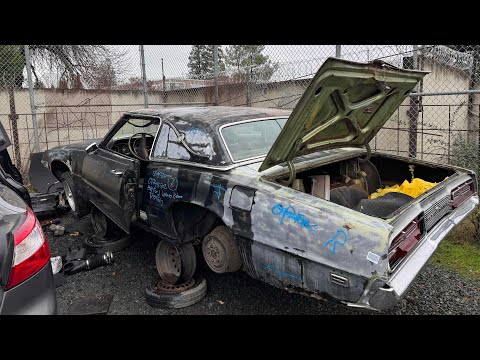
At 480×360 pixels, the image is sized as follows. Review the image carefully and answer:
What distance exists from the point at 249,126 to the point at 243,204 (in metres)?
1.12

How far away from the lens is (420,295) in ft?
11.1

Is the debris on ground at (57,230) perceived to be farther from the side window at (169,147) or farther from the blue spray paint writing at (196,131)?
the blue spray paint writing at (196,131)

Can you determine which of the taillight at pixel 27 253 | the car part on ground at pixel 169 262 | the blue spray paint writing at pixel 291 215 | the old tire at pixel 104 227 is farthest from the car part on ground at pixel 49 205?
the blue spray paint writing at pixel 291 215

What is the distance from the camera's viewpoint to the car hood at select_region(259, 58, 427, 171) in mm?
2596

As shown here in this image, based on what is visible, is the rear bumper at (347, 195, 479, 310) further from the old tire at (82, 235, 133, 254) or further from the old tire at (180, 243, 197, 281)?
the old tire at (82, 235, 133, 254)

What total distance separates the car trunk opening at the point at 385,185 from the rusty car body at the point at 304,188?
0.01m

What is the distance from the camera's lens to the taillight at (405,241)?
234cm

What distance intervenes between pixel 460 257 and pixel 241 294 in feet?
8.08

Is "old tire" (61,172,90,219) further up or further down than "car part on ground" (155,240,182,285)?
further up

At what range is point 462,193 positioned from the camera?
11.6 feet

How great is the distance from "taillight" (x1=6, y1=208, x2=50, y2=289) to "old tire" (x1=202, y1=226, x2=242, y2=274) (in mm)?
1266

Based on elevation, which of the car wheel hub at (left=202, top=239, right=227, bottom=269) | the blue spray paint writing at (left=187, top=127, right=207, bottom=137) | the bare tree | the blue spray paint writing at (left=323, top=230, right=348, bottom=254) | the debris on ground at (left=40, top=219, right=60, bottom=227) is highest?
the bare tree

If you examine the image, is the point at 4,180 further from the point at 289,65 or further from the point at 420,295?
the point at 289,65

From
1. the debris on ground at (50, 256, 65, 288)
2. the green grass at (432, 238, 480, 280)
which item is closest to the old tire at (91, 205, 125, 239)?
the debris on ground at (50, 256, 65, 288)
